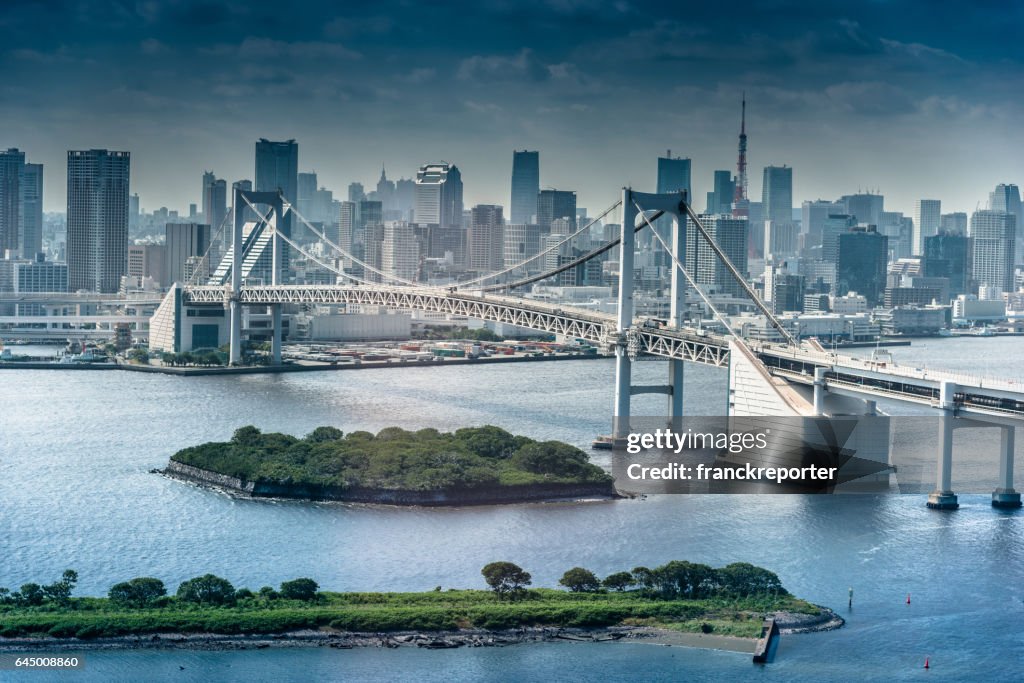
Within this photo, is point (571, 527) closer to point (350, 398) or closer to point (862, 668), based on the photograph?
point (862, 668)

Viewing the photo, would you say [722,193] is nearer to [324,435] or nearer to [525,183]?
[525,183]

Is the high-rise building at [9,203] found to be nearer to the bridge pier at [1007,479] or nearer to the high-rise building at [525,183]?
the high-rise building at [525,183]

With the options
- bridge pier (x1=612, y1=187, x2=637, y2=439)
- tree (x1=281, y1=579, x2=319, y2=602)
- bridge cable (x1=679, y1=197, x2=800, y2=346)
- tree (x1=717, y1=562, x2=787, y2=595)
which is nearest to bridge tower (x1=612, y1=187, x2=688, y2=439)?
bridge pier (x1=612, y1=187, x2=637, y2=439)

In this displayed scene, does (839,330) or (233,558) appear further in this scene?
(839,330)

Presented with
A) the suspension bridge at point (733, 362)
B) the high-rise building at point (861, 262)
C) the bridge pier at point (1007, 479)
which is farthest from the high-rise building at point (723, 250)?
the bridge pier at point (1007, 479)

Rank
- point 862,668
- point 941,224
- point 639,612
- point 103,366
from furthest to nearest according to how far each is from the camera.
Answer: point 941,224 < point 103,366 < point 639,612 < point 862,668

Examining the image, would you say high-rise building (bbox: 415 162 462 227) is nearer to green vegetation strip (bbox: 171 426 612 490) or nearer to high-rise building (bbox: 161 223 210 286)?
high-rise building (bbox: 161 223 210 286)

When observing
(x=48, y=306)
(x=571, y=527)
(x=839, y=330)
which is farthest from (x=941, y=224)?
(x=571, y=527)
